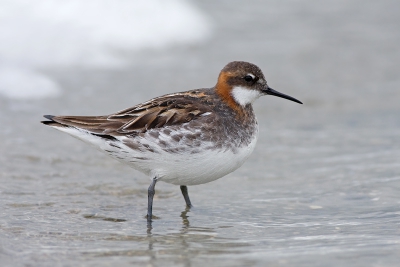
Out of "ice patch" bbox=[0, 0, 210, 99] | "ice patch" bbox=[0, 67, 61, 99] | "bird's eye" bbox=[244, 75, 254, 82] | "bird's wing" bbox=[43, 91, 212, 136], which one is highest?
"ice patch" bbox=[0, 0, 210, 99]

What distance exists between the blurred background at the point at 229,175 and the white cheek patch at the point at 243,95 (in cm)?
143

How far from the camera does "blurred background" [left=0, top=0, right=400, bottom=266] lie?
7.44 metres

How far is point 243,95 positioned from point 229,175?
2.17 meters

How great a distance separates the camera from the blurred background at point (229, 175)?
7441mm

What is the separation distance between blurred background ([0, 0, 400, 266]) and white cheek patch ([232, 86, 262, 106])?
56.2 inches

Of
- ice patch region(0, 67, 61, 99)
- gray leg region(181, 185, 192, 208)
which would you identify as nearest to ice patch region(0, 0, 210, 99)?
ice patch region(0, 67, 61, 99)

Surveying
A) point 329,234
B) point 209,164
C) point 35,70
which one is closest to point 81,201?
point 209,164

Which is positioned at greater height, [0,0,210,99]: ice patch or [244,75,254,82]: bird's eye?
[0,0,210,99]: ice patch

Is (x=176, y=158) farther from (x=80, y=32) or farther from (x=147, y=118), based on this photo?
(x=80, y=32)

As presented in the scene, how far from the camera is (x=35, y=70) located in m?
15.2

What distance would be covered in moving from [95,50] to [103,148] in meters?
8.46

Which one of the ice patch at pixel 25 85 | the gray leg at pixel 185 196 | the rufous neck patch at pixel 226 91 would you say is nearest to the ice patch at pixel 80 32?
the ice patch at pixel 25 85

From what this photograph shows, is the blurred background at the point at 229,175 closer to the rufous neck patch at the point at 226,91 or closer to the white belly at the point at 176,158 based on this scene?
the white belly at the point at 176,158

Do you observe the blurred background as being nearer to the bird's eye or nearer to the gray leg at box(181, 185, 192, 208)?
the gray leg at box(181, 185, 192, 208)
